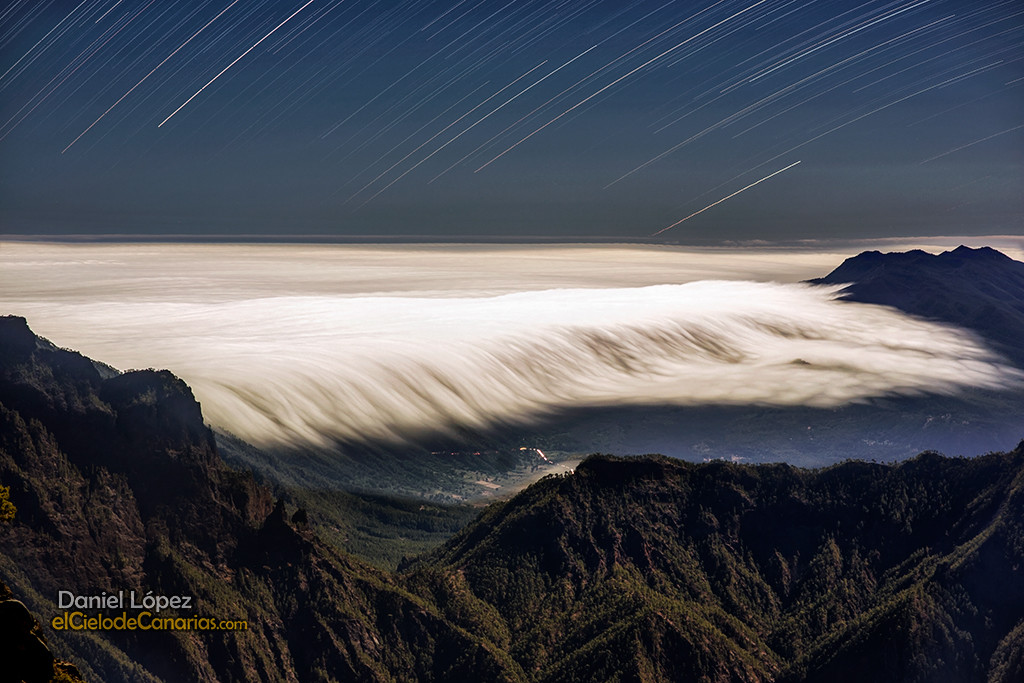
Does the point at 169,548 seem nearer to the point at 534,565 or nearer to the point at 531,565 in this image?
the point at 531,565

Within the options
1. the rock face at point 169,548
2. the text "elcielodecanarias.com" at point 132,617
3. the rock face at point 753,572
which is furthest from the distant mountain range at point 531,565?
the text "elcielodecanarias.com" at point 132,617

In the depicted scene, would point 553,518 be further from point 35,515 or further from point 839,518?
point 35,515

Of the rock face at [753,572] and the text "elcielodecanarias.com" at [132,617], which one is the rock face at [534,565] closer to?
the rock face at [753,572]

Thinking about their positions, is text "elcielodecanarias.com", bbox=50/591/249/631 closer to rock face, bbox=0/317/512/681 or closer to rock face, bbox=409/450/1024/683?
rock face, bbox=0/317/512/681

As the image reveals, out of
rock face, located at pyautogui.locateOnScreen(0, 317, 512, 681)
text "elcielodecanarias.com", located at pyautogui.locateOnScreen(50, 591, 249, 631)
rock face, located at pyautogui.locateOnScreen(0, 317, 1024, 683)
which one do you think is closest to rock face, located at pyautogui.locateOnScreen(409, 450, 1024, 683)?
rock face, located at pyautogui.locateOnScreen(0, 317, 1024, 683)

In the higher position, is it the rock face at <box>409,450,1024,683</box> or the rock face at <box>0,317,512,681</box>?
the rock face at <box>0,317,512,681</box>

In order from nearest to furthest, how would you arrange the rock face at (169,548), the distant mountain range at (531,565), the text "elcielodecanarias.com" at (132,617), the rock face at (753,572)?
the text "elcielodecanarias.com" at (132,617) < the rock face at (169,548) < the distant mountain range at (531,565) < the rock face at (753,572)
